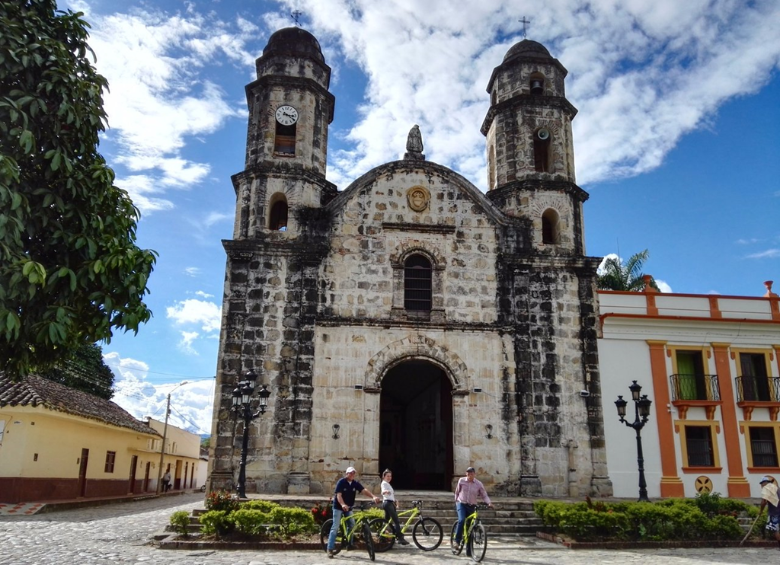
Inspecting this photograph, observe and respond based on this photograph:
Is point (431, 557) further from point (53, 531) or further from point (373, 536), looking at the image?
point (53, 531)

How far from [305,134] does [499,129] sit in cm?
Result: 641

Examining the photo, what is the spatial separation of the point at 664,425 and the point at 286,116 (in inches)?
583

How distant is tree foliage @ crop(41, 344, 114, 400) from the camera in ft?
113

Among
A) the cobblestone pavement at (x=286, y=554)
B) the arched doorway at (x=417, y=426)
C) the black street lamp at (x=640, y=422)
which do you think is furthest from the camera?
the arched doorway at (x=417, y=426)

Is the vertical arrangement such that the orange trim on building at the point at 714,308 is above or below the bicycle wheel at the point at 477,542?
above

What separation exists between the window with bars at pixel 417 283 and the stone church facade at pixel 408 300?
2.3 inches

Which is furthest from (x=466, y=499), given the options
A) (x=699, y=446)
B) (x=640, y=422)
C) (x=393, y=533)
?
(x=699, y=446)

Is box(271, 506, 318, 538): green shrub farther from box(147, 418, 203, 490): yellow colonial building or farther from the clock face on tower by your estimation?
box(147, 418, 203, 490): yellow colonial building

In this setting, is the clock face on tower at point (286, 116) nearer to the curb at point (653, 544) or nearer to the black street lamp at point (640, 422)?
the black street lamp at point (640, 422)

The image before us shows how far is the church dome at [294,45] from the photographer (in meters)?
21.0

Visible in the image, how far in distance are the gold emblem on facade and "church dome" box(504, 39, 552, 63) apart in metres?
5.94

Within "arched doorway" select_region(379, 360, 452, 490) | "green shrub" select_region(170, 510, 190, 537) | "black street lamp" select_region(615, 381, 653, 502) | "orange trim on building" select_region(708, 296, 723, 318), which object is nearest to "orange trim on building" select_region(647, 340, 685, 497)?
"orange trim on building" select_region(708, 296, 723, 318)

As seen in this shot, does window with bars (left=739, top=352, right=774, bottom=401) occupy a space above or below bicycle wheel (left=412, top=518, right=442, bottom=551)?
above

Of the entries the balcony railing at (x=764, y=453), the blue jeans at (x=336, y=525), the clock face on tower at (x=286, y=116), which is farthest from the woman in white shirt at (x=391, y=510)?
the balcony railing at (x=764, y=453)
